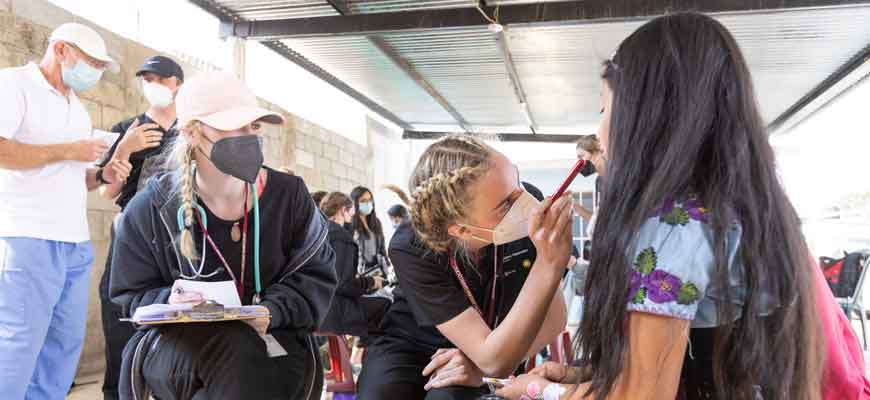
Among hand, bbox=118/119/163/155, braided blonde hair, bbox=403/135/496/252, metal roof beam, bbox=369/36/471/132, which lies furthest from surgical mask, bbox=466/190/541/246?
metal roof beam, bbox=369/36/471/132

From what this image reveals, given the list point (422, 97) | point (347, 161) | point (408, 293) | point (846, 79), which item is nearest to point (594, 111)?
point (422, 97)

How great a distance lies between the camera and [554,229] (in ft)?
4.54

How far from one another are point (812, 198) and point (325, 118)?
8.69m

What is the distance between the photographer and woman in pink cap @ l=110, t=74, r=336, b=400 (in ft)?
5.09

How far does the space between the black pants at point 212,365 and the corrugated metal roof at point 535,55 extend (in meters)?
5.24

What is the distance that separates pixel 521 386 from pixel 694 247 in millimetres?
518

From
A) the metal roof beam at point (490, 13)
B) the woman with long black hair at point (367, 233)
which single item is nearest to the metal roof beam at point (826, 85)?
the metal roof beam at point (490, 13)

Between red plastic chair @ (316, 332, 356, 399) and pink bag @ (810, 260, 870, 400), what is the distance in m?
1.60

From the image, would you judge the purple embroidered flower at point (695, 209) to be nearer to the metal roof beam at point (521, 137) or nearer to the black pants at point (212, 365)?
the black pants at point (212, 365)

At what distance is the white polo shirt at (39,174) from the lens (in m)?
2.41

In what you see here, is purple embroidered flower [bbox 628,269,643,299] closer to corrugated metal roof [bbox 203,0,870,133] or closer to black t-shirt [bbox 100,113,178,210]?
black t-shirt [bbox 100,113,178,210]

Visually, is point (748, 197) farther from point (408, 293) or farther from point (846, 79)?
point (846, 79)

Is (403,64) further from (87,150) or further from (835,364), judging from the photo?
(835,364)

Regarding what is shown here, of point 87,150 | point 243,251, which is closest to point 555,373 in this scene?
point 243,251
